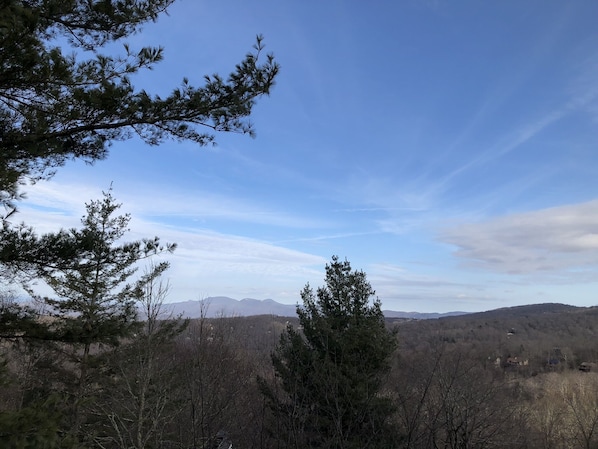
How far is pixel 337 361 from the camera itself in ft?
43.8

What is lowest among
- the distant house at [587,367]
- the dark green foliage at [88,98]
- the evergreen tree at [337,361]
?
the distant house at [587,367]

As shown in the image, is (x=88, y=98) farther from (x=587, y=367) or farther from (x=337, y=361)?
(x=587, y=367)

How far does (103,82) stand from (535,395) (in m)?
61.3

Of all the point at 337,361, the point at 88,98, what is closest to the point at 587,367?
the point at 337,361

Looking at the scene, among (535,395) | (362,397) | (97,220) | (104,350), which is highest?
(97,220)

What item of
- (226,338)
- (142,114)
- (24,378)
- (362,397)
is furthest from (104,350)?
(142,114)

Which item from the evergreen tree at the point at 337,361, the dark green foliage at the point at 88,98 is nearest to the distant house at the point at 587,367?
the evergreen tree at the point at 337,361

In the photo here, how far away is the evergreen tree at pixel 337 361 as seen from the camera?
37.9 feet

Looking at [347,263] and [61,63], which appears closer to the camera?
[61,63]

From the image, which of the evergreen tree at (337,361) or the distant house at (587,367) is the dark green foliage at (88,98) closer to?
the evergreen tree at (337,361)

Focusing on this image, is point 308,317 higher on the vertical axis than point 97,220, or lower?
lower

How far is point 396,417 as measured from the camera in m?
13.4

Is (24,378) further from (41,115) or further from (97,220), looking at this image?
(41,115)

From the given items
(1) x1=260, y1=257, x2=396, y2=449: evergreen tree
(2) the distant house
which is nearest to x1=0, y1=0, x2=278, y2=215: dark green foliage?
(1) x1=260, y1=257, x2=396, y2=449: evergreen tree
